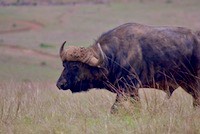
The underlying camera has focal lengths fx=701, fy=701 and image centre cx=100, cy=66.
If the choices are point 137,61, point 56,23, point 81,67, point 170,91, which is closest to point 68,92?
point 81,67

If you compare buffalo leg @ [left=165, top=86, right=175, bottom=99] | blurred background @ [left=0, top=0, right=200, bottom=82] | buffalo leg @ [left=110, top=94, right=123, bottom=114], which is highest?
buffalo leg @ [left=110, top=94, right=123, bottom=114]

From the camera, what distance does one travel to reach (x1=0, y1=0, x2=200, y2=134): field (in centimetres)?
786

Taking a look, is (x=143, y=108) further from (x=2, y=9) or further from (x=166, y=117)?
(x=2, y=9)

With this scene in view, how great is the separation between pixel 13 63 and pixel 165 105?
61.7 ft

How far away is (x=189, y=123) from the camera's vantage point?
7.43 meters

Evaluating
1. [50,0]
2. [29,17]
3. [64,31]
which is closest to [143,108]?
[64,31]

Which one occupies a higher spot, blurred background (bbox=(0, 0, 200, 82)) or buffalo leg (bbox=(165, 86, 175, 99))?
buffalo leg (bbox=(165, 86, 175, 99))

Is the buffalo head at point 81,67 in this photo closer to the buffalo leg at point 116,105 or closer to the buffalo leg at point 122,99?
the buffalo leg at point 122,99

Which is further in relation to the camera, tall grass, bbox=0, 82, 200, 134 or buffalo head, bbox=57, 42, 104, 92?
buffalo head, bbox=57, 42, 104, 92

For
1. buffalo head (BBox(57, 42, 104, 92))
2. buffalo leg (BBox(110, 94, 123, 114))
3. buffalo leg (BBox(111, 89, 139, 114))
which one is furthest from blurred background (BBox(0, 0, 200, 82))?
buffalo leg (BBox(110, 94, 123, 114))

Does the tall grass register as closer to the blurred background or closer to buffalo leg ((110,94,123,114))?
buffalo leg ((110,94,123,114))

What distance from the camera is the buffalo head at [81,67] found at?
10688 millimetres

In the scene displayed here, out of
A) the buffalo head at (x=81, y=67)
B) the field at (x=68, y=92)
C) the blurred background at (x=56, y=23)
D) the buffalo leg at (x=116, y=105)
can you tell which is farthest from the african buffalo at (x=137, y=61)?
the blurred background at (x=56, y=23)

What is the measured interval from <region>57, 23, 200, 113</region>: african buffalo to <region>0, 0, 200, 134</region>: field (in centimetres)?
23
